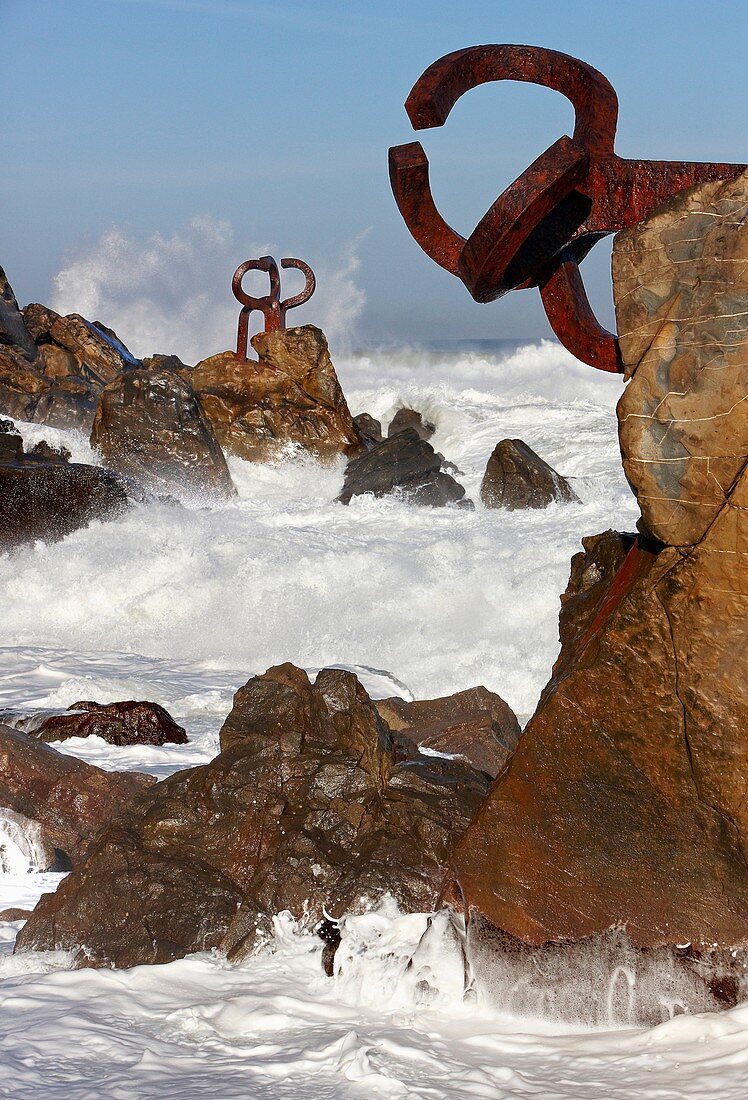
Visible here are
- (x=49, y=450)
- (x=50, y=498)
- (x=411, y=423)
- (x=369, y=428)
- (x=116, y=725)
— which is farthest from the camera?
(x=411, y=423)

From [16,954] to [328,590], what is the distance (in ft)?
19.6

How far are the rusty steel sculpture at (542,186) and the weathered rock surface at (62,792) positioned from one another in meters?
2.14

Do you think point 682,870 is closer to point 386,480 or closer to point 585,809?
point 585,809

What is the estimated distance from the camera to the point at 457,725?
15.5ft

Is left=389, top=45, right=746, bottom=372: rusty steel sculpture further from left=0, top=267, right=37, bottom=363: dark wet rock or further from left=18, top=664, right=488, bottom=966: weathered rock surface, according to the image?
left=0, top=267, right=37, bottom=363: dark wet rock

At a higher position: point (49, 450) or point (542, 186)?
point (49, 450)

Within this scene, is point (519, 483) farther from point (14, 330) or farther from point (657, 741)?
point (14, 330)

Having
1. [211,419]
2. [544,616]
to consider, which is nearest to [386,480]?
[211,419]

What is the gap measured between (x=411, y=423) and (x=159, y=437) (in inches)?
251

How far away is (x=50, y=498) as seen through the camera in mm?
9852

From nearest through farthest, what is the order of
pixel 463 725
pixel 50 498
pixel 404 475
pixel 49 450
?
pixel 463 725
pixel 50 498
pixel 49 450
pixel 404 475

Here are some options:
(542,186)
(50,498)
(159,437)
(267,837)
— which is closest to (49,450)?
(159,437)

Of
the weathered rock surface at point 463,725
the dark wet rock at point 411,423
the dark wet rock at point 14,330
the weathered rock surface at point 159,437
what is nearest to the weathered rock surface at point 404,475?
the weathered rock surface at point 159,437

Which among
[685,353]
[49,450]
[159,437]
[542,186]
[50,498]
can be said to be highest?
[159,437]
